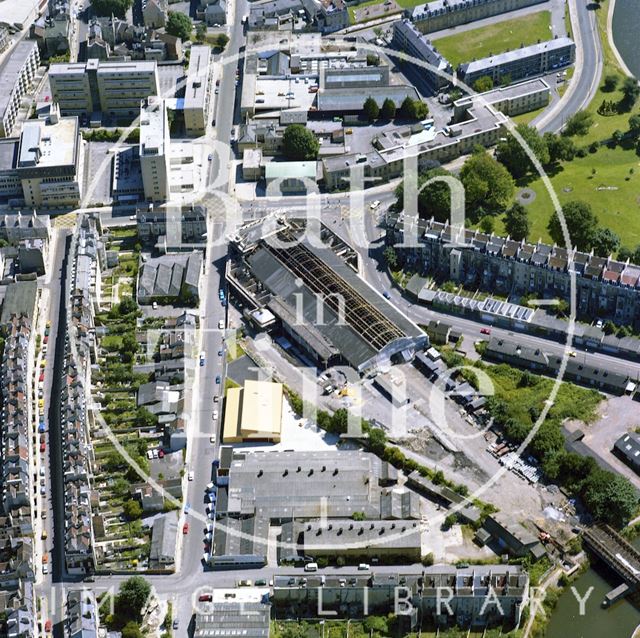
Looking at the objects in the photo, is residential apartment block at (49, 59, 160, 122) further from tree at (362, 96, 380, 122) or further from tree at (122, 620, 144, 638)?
tree at (122, 620, 144, 638)

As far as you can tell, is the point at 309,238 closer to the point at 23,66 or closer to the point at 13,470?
the point at 13,470

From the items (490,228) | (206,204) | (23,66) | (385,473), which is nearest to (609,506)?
(385,473)

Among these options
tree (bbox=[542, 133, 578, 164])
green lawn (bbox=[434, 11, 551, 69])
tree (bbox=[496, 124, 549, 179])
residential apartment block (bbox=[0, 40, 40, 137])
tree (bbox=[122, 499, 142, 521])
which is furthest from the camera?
green lawn (bbox=[434, 11, 551, 69])

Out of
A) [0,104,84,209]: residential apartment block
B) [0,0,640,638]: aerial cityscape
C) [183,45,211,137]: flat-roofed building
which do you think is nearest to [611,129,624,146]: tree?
[0,0,640,638]: aerial cityscape

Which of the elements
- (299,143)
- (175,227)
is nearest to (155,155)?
(175,227)

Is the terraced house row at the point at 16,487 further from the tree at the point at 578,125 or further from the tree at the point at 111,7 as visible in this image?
the tree at the point at 578,125

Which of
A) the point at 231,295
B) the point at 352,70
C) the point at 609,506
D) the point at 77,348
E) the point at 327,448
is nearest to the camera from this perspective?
the point at 609,506

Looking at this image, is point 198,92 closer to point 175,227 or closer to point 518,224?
point 175,227
